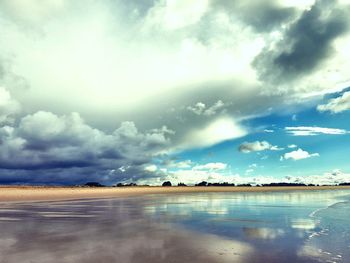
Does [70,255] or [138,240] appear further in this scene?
[138,240]

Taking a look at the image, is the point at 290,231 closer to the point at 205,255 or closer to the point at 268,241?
the point at 268,241

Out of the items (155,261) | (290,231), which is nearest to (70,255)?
(155,261)

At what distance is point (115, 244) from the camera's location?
10195 millimetres

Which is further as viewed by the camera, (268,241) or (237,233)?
(237,233)

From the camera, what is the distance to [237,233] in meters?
12.6

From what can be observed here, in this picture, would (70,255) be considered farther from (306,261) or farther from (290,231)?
(290,231)

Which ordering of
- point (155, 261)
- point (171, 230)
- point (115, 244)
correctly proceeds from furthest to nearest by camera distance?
point (171, 230) < point (115, 244) < point (155, 261)

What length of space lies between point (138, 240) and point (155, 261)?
10.1 feet

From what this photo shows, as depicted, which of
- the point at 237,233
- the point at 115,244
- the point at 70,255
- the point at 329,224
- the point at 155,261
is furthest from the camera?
the point at 329,224

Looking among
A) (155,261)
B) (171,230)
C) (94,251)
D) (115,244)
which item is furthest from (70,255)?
(171,230)

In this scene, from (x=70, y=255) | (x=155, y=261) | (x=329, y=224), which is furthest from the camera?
(x=329, y=224)

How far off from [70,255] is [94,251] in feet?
2.39

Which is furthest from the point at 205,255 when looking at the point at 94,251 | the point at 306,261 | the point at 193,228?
the point at 193,228

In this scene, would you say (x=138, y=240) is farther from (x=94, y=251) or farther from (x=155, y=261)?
(x=155, y=261)
